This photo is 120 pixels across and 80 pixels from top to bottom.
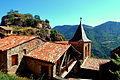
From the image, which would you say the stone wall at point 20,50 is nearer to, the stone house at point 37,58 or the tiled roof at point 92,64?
the stone house at point 37,58

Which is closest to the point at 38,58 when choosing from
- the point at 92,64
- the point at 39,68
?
the point at 39,68

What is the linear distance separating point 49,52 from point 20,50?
3.55 m

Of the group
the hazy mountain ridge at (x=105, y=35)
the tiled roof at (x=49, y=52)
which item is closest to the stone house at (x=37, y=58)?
the tiled roof at (x=49, y=52)

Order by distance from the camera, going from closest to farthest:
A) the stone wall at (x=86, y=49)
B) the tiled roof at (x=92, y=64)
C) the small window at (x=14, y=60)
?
1. the small window at (x=14, y=60)
2. the tiled roof at (x=92, y=64)
3. the stone wall at (x=86, y=49)

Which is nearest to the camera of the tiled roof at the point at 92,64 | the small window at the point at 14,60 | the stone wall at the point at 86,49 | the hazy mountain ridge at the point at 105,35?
the small window at the point at 14,60

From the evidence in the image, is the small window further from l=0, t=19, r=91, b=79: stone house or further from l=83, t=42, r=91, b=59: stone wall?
l=83, t=42, r=91, b=59: stone wall

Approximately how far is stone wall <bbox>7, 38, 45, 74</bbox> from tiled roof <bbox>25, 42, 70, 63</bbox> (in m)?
0.69

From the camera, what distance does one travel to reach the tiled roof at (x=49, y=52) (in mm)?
13405

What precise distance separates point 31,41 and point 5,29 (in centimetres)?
5060

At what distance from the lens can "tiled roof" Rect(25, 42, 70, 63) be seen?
1340cm

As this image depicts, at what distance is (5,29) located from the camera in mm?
60250

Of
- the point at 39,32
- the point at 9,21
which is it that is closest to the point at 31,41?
the point at 39,32

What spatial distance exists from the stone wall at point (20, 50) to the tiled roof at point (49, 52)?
691mm

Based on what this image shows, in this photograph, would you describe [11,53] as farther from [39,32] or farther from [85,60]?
[39,32]
